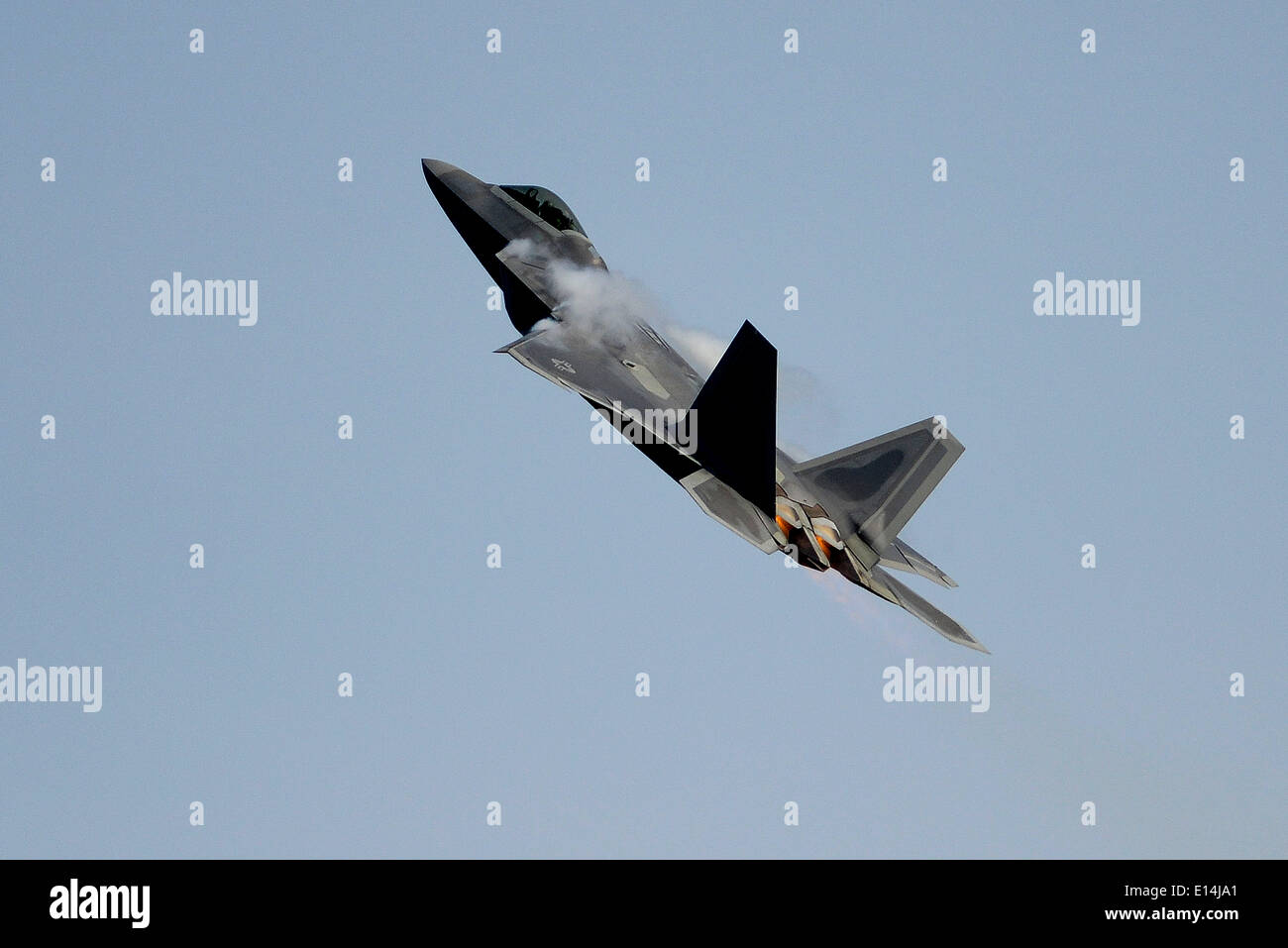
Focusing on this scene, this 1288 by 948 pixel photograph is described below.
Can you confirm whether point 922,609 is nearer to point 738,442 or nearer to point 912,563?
point 912,563

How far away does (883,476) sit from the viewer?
4091cm

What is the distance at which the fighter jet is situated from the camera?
126 feet

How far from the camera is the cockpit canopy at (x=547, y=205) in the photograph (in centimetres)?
4728

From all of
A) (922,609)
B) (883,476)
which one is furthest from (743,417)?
(922,609)

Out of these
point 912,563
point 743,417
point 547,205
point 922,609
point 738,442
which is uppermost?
point 547,205

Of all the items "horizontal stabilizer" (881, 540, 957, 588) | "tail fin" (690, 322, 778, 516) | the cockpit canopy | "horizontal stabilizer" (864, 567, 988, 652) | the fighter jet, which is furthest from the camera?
the cockpit canopy

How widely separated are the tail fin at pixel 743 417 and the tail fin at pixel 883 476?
2.17 meters

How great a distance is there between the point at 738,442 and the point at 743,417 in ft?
2.09

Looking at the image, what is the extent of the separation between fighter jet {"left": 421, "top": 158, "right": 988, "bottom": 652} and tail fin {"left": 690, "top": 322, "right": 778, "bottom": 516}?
0.09ft

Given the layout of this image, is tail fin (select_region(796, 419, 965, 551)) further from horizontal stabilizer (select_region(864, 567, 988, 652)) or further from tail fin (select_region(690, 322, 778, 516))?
tail fin (select_region(690, 322, 778, 516))

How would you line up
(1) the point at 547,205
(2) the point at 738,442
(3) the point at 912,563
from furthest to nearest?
(1) the point at 547,205
(3) the point at 912,563
(2) the point at 738,442

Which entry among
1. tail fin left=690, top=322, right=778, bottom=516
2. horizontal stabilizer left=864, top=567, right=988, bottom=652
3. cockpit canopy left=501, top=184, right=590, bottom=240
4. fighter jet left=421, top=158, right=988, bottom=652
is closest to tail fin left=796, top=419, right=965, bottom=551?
fighter jet left=421, top=158, right=988, bottom=652

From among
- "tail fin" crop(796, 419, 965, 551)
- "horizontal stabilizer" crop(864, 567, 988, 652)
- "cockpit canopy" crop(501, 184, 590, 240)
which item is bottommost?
"horizontal stabilizer" crop(864, 567, 988, 652)
